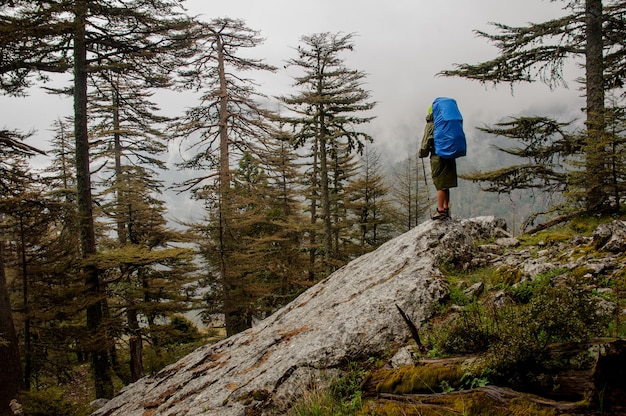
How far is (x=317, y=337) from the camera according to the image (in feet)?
16.3

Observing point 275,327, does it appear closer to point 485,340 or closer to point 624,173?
point 485,340

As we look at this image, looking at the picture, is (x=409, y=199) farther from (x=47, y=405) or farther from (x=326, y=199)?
(x=47, y=405)

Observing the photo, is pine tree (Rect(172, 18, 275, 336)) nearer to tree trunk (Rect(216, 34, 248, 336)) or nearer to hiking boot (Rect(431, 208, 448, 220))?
tree trunk (Rect(216, 34, 248, 336))

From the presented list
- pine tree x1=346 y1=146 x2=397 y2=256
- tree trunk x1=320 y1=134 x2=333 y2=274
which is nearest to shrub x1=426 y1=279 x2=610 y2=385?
tree trunk x1=320 y1=134 x2=333 y2=274

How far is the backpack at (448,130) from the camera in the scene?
5.89 metres

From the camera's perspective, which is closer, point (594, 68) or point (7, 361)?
point (7, 361)

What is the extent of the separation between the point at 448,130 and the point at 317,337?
4131 mm

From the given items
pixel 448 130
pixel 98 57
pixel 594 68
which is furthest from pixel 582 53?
pixel 98 57

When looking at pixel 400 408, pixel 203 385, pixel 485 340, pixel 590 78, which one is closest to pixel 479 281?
pixel 485 340

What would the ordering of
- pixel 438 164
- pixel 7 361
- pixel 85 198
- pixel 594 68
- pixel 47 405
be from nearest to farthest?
1. pixel 438 164
2. pixel 47 405
3. pixel 7 361
4. pixel 594 68
5. pixel 85 198

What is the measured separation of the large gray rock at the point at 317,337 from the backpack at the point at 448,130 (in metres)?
1.47

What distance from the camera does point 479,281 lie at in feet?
17.1

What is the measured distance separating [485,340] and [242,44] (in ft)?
59.4

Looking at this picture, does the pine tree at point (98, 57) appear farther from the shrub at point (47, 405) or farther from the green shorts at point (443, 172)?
the green shorts at point (443, 172)
